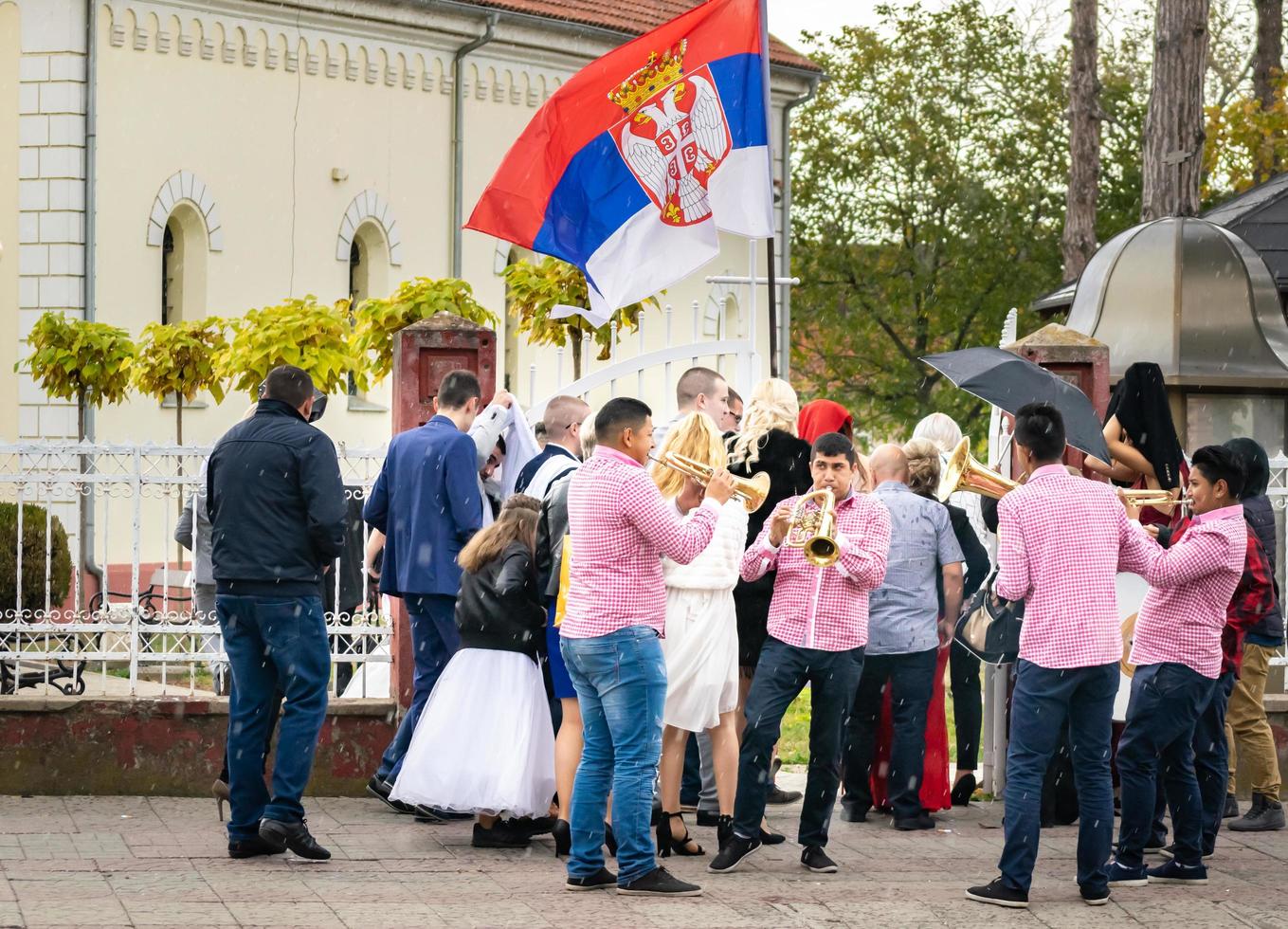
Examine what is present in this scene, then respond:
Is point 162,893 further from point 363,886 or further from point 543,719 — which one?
point 543,719

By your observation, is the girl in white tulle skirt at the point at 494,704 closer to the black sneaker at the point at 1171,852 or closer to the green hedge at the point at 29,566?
the black sneaker at the point at 1171,852

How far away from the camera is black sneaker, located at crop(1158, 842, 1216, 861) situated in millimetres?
8409

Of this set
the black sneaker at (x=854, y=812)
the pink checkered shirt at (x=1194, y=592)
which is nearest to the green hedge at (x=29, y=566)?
the black sneaker at (x=854, y=812)

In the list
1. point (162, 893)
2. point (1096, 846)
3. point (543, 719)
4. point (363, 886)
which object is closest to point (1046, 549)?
point (1096, 846)

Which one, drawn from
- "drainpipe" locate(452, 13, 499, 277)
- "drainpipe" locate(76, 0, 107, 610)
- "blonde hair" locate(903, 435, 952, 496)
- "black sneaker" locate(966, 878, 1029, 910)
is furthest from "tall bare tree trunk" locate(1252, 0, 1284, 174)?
"black sneaker" locate(966, 878, 1029, 910)

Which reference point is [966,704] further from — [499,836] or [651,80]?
[651,80]

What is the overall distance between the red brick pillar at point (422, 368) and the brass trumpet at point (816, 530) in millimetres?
2700

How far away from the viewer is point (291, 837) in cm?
841

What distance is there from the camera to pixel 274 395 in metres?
8.58

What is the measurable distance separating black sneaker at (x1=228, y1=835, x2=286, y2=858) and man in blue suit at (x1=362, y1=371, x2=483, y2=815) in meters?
1.03

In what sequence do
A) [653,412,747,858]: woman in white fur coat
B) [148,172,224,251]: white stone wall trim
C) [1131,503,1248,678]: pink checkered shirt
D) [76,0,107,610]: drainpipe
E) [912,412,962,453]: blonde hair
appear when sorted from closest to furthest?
[1131,503,1248,678]: pink checkered shirt < [653,412,747,858]: woman in white fur coat < [912,412,962,453]: blonde hair < [76,0,107,610]: drainpipe < [148,172,224,251]: white stone wall trim

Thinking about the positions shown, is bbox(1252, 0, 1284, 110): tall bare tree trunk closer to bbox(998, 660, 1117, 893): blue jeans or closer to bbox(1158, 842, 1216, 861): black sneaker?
bbox(1158, 842, 1216, 861): black sneaker

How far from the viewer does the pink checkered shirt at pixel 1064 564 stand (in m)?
7.71

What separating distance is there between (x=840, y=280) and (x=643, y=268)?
29.6 m
